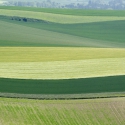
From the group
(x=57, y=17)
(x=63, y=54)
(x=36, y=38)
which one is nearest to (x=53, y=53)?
(x=63, y=54)

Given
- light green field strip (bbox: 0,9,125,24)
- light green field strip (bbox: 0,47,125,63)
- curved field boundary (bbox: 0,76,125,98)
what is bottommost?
light green field strip (bbox: 0,9,125,24)

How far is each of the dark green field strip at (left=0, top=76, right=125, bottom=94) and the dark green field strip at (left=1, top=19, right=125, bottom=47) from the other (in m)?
24.7

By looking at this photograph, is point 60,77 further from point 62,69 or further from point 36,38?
point 36,38

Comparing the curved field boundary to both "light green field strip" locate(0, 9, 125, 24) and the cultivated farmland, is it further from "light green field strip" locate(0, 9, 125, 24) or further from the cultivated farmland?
"light green field strip" locate(0, 9, 125, 24)

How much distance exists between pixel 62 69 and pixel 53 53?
7807 millimetres

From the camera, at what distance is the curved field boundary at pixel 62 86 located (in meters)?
32.2

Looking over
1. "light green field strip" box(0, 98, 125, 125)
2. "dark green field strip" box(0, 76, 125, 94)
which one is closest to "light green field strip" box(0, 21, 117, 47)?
"dark green field strip" box(0, 76, 125, 94)

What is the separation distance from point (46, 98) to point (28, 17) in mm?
52916

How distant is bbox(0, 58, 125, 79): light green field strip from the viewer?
36.3 m

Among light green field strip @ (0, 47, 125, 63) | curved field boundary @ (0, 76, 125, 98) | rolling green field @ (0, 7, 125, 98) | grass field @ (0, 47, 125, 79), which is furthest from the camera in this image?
light green field strip @ (0, 47, 125, 63)

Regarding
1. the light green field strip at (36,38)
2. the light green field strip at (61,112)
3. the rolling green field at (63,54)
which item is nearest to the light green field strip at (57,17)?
the rolling green field at (63,54)

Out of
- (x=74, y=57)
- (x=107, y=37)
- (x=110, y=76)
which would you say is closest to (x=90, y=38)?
(x=107, y=37)

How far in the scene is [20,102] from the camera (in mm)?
29359

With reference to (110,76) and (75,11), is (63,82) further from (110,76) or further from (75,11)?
(75,11)
